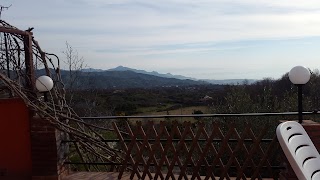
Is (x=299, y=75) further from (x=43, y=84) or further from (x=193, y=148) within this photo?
(x=43, y=84)

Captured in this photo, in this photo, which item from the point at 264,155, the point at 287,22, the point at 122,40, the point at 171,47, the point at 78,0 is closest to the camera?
the point at 264,155

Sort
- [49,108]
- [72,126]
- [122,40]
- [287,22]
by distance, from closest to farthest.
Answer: [49,108] → [72,126] → [287,22] → [122,40]

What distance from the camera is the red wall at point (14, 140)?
4117mm

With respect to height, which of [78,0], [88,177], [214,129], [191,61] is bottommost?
[88,177]

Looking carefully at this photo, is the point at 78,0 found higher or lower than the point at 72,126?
higher

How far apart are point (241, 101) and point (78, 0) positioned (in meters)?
5.47

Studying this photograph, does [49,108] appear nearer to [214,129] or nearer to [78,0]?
[214,129]

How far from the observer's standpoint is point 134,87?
19.5m

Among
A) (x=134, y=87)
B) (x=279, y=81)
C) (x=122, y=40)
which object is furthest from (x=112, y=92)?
(x=279, y=81)

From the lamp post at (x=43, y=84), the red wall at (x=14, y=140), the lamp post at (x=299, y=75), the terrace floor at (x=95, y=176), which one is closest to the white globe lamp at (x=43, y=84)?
the lamp post at (x=43, y=84)

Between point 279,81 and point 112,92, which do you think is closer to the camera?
point 279,81

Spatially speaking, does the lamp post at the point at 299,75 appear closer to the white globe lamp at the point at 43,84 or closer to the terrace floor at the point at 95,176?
the terrace floor at the point at 95,176

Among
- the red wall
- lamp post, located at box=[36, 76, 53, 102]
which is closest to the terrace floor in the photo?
the red wall

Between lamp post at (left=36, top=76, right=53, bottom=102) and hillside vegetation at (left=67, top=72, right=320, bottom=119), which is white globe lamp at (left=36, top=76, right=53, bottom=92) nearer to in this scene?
lamp post at (left=36, top=76, right=53, bottom=102)
